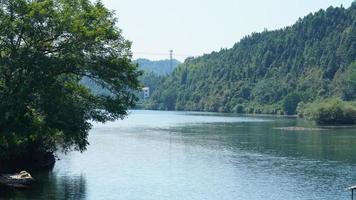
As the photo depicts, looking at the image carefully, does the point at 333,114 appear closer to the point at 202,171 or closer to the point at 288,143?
the point at 288,143

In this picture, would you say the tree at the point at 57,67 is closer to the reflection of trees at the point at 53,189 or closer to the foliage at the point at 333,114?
the reflection of trees at the point at 53,189

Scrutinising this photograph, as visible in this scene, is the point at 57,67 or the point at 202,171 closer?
the point at 57,67

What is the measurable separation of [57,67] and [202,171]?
30131mm

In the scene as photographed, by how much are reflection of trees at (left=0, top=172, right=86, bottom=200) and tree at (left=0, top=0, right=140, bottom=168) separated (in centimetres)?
505

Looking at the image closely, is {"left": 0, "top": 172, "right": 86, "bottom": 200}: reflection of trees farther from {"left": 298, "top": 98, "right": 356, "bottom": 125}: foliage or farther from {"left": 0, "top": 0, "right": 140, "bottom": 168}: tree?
{"left": 298, "top": 98, "right": 356, "bottom": 125}: foliage

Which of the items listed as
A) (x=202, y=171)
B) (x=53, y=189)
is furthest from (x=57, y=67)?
(x=202, y=171)

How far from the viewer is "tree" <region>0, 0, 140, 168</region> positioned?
2143 inches

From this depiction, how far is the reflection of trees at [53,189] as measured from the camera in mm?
55884

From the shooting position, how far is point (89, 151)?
100875mm

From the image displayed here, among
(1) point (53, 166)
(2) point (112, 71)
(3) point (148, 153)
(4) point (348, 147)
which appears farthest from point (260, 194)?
(4) point (348, 147)

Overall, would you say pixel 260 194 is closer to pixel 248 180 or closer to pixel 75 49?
pixel 248 180

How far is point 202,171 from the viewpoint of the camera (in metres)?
78.0

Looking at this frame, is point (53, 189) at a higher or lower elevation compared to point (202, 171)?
lower

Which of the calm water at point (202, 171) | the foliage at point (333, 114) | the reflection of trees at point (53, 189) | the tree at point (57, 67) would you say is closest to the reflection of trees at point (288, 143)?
the calm water at point (202, 171)
